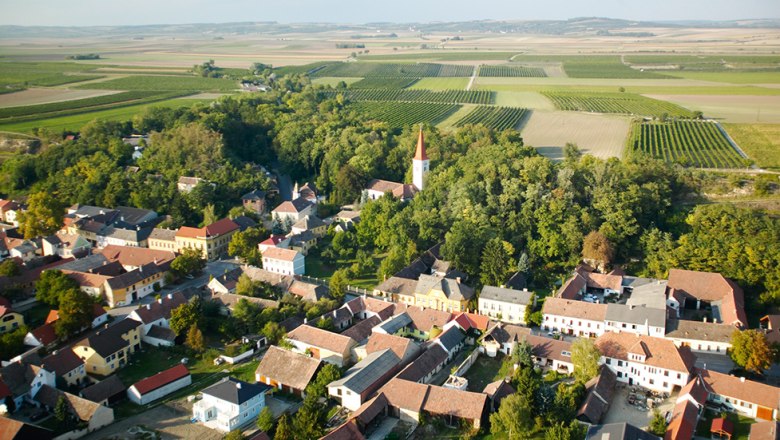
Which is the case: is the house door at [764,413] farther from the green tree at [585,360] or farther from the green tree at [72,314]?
the green tree at [72,314]

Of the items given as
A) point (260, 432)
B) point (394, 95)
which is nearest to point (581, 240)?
point (260, 432)


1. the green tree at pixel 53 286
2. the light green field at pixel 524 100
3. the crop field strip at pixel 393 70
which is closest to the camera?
the green tree at pixel 53 286

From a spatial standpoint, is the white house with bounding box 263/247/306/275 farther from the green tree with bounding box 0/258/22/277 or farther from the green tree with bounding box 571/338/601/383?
the green tree with bounding box 571/338/601/383

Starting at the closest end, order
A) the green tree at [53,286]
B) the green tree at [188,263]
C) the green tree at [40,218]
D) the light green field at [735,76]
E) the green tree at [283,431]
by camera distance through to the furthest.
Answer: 1. the green tree at [283,431]
2. the green tree at [53,286]
3. the green tree at [188,263]
4. the green tree at [40,218]
5. the light green field at [735,76]

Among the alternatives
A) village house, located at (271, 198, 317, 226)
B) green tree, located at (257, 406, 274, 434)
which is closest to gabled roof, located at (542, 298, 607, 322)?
green tree, located at (257, 406, 274, 434)

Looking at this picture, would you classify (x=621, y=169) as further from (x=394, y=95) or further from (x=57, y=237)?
(x=394, y=95)

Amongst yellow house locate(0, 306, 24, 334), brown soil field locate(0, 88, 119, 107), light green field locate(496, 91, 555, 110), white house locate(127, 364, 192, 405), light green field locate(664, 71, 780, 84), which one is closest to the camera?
white house locate(127, 364, 192, 405)

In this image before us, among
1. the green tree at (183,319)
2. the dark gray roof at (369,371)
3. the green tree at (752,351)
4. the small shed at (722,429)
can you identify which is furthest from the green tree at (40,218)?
the green tree at (752,351)
